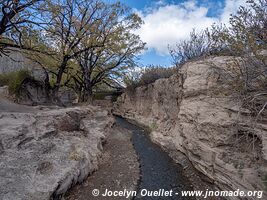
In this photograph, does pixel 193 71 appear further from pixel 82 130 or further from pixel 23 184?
pixel 23 184

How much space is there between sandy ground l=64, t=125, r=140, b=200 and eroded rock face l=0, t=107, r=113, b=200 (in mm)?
230

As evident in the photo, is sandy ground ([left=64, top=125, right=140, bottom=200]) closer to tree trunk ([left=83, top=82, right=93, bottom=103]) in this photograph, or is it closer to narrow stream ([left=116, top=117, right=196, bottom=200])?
narrow stream ([left=116, top=117, right=196, bottom=200])

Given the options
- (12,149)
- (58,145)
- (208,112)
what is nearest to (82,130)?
(58,145)

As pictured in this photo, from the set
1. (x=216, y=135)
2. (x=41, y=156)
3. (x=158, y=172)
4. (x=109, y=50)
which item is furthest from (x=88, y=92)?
(x=216, y=135)

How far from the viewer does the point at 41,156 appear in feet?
16.0

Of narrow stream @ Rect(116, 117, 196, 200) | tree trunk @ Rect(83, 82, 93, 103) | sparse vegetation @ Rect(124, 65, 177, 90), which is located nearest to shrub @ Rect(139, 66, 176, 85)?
sparse vegetation @ Rect(124, 65, 177, 90)

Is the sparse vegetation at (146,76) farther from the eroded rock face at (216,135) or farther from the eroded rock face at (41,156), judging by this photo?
the eroded rock face at (41,156)

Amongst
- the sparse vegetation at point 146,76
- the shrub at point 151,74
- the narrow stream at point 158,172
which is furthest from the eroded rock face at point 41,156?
the shrub at point 151,74

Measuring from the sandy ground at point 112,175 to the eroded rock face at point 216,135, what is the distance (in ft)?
6.35

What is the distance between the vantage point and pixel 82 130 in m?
7.93

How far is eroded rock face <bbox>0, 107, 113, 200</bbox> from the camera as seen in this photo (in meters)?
3.75

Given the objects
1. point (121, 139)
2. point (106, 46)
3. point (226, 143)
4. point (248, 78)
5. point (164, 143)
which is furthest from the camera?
point (106, 46)

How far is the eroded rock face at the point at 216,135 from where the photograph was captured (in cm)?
413

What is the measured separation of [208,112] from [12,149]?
5314mm
